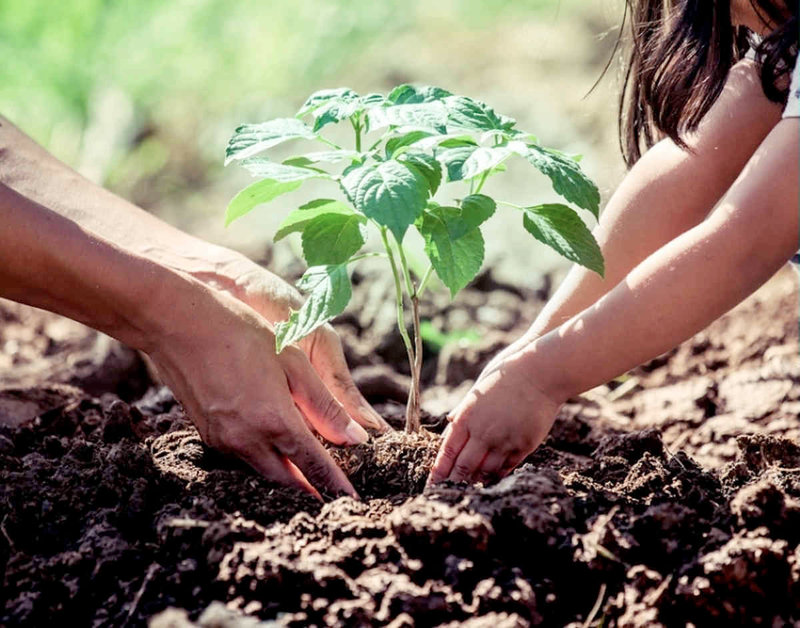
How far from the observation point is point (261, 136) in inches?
67.5

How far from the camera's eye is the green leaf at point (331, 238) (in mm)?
1736

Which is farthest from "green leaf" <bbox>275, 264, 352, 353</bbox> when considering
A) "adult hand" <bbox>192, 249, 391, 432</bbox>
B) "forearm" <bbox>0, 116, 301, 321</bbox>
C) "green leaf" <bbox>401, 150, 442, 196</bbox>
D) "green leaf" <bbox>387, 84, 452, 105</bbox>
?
"forearm" <bbox>0, 116, 301, 321</bbox>

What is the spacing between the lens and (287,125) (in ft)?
5.83

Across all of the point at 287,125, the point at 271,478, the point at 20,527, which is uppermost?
the point at 287,125

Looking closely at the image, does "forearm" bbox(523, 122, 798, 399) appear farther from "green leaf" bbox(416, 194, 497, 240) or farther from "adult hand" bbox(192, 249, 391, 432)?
"adult hand" bbox(192, 249, 391, 432)

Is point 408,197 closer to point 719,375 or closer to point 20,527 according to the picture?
point 20,527

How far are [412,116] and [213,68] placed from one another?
161 inches

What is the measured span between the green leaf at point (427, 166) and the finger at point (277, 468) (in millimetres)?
557

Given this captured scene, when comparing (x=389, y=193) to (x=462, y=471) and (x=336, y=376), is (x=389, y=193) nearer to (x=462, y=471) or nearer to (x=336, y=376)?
(x=462, y=471)

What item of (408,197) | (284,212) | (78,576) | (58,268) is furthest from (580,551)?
(284,212)

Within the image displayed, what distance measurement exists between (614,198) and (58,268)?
3.95 ft

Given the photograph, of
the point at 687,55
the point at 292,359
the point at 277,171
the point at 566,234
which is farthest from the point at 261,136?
the point at 687,55

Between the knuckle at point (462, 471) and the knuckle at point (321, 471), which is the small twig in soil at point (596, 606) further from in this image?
the knuckle at point (321, 471)

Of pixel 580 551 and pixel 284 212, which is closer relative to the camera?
pixel 580 551
